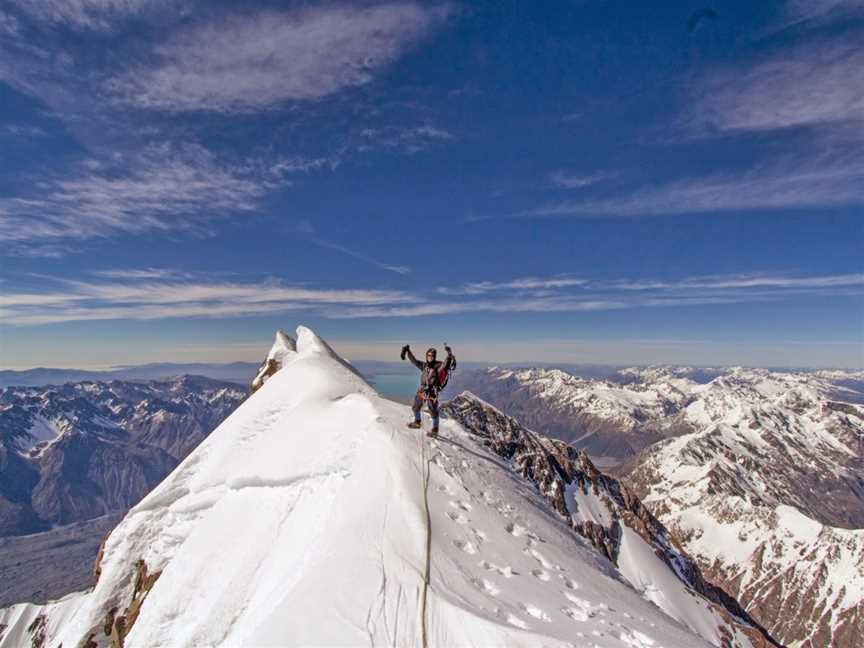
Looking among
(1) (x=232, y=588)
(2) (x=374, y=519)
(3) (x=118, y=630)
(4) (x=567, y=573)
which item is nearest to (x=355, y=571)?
(2) (x=374, y=519)

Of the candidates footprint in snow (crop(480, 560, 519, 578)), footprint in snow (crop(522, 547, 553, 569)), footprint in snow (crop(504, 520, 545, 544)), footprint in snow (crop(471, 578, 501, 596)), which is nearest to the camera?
footprint in snow (crop(471, 578, 501, 596))

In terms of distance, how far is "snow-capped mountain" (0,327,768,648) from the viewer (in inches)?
402

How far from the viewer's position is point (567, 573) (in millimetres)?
13883

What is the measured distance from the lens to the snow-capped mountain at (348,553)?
10219 mm

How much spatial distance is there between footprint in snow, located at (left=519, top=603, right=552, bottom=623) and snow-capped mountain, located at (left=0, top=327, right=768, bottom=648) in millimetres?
93

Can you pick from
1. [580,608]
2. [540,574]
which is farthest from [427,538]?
[580,608]

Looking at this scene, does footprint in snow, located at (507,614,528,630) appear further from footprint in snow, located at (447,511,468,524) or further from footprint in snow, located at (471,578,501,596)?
footprint in snow, located at (447,511,468,524)

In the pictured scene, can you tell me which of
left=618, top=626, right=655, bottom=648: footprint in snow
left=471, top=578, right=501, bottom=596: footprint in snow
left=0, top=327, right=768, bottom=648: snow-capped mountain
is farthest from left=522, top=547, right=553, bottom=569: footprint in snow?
left=618, top=626, right=655, bottom=648: footprint in snow

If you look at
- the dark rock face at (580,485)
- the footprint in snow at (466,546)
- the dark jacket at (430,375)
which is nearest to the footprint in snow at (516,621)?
the footprint in snow at (466,546)

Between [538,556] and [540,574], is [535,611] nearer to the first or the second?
[540,574]

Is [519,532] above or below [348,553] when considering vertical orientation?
below

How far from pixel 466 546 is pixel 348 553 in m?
3.45

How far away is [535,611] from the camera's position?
35.5ft

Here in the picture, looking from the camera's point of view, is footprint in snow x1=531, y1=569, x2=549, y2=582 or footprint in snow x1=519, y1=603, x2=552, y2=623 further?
footprint in snow x1=531, y1=569, x2=549, y2=582
